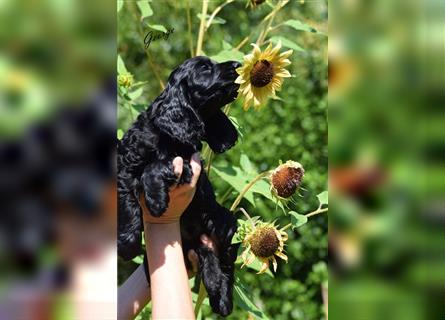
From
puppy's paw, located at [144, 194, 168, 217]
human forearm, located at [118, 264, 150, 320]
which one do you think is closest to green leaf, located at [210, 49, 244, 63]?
puppy's paw, located at [144, 194, 168, 217]

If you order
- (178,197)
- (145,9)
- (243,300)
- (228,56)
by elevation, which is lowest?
(243,300)

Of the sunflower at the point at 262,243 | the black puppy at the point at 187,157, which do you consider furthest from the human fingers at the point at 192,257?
the sunflower at the point at 262,243

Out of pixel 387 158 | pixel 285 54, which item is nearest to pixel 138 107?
pixel 285 54

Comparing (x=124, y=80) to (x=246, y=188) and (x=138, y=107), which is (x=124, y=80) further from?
(x=246, y=188)

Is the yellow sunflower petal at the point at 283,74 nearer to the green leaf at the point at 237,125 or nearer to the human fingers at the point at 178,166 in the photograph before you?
the green leaf at the point at 237,125

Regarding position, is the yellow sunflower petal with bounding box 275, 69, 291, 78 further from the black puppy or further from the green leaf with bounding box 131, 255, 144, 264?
the green leaf with bounding box 131, 255, 144, 264
